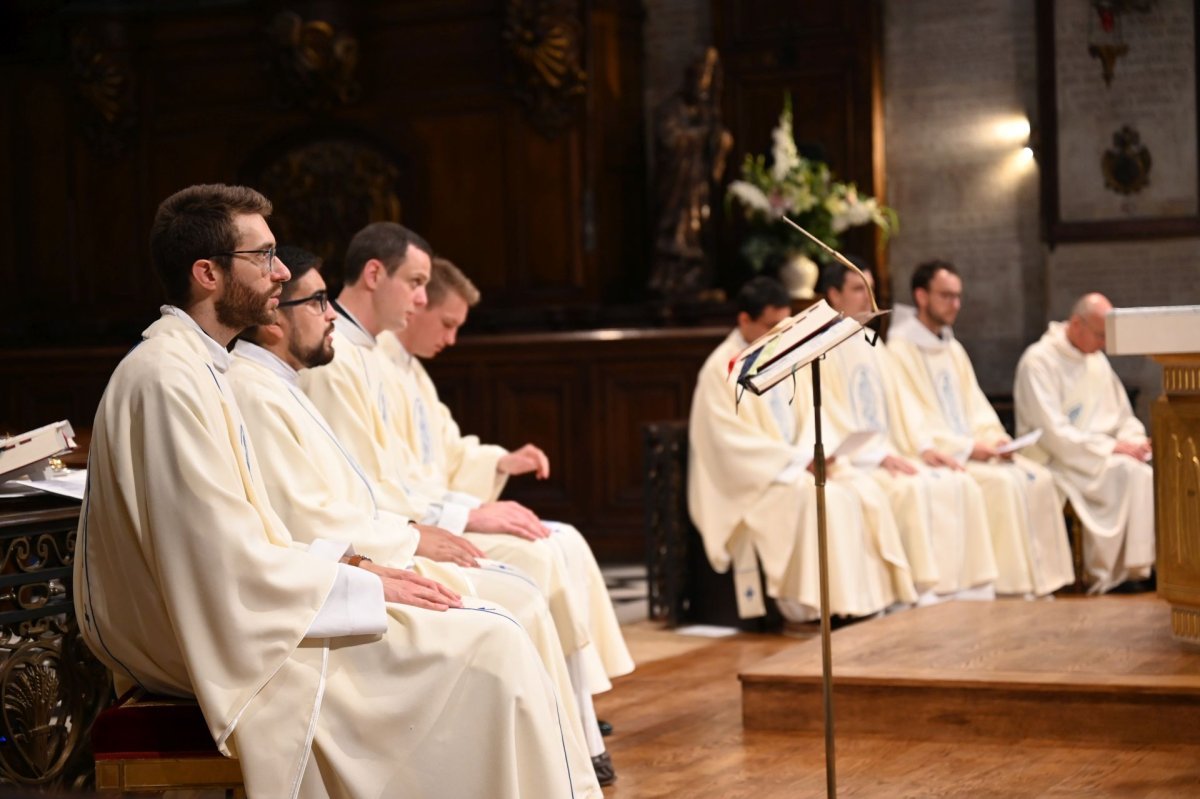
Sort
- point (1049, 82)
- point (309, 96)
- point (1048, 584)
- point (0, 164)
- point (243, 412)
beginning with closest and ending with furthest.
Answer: point (243, 412) < point (1048, 584) < point (1049, 82) < point (309, 96) < point (0, 164)

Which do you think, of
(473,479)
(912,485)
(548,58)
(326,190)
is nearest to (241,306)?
(473,479)

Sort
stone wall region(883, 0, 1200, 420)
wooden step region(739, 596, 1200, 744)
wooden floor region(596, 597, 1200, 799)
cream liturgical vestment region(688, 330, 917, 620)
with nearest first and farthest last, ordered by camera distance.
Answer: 1. wooden floor region(596, 597, 1200, 799)
2. wooden step region(739, 596, 1200, 744)
3. cream liturgical vestment region(688, 330, 917, 620)
4. stone wall region(883, 0, 1200, 420)

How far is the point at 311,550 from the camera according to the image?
3.54 metres

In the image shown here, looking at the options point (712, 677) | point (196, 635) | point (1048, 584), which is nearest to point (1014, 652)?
point (712, 677)

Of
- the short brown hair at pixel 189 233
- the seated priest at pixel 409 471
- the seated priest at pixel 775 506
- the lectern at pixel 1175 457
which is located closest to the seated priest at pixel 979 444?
the seated priest at pixel 775 506

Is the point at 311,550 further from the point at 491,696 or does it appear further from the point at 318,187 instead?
the point at 318,187

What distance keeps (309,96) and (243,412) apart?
25.8ft

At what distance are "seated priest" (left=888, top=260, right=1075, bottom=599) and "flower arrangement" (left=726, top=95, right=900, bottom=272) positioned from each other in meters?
1.28

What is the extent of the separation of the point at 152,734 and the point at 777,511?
460 cm

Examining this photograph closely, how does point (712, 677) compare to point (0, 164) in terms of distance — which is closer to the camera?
point (712, 677)

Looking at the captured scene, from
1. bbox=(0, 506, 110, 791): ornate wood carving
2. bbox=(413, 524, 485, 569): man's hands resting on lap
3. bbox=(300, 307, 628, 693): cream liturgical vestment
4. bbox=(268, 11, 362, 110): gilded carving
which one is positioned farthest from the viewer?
bbox=(268, 11, 362, 110): gilded carving

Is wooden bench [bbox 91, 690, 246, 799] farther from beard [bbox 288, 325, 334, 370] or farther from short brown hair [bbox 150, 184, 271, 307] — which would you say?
beard [bbox 288, 325, 334, 370]

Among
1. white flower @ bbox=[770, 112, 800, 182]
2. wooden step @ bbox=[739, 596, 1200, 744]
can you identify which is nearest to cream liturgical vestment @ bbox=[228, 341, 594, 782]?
wooden step @ bbox=[739, 596, 1200, 744]

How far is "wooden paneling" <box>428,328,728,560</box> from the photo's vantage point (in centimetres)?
1020
